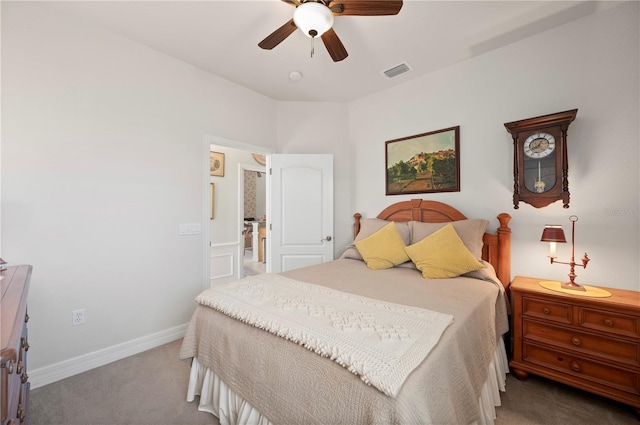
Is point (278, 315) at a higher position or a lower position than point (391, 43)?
lower

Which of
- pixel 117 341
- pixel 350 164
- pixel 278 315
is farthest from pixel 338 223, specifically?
pixel 117 341

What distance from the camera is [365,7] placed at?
65.3 inches

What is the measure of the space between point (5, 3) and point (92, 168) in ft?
3.97

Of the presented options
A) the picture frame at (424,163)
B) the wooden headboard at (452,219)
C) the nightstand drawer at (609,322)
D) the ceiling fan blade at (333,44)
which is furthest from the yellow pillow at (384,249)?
the ceiling fan blade at (333,44)

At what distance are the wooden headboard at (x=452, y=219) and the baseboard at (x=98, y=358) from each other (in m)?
2.41

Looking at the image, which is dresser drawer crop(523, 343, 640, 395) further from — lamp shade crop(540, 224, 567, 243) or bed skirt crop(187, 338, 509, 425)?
lamp shade crop(540, 224, 567, 243)

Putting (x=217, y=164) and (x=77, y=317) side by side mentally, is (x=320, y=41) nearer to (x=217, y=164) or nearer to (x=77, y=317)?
(x=217, y=164)

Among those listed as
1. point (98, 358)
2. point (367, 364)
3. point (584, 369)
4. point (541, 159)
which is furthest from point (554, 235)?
point (98, 358)

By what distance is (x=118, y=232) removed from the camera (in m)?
2.34

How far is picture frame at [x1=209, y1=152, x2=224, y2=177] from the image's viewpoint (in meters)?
4.38

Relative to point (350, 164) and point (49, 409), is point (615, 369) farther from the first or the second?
point (49, 409)

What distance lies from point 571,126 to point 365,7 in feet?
6.23

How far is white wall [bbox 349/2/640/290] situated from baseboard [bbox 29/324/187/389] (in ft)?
10.3

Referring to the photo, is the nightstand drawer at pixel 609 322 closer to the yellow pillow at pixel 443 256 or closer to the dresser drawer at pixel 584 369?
the dresser drawer at pixel 584 369
